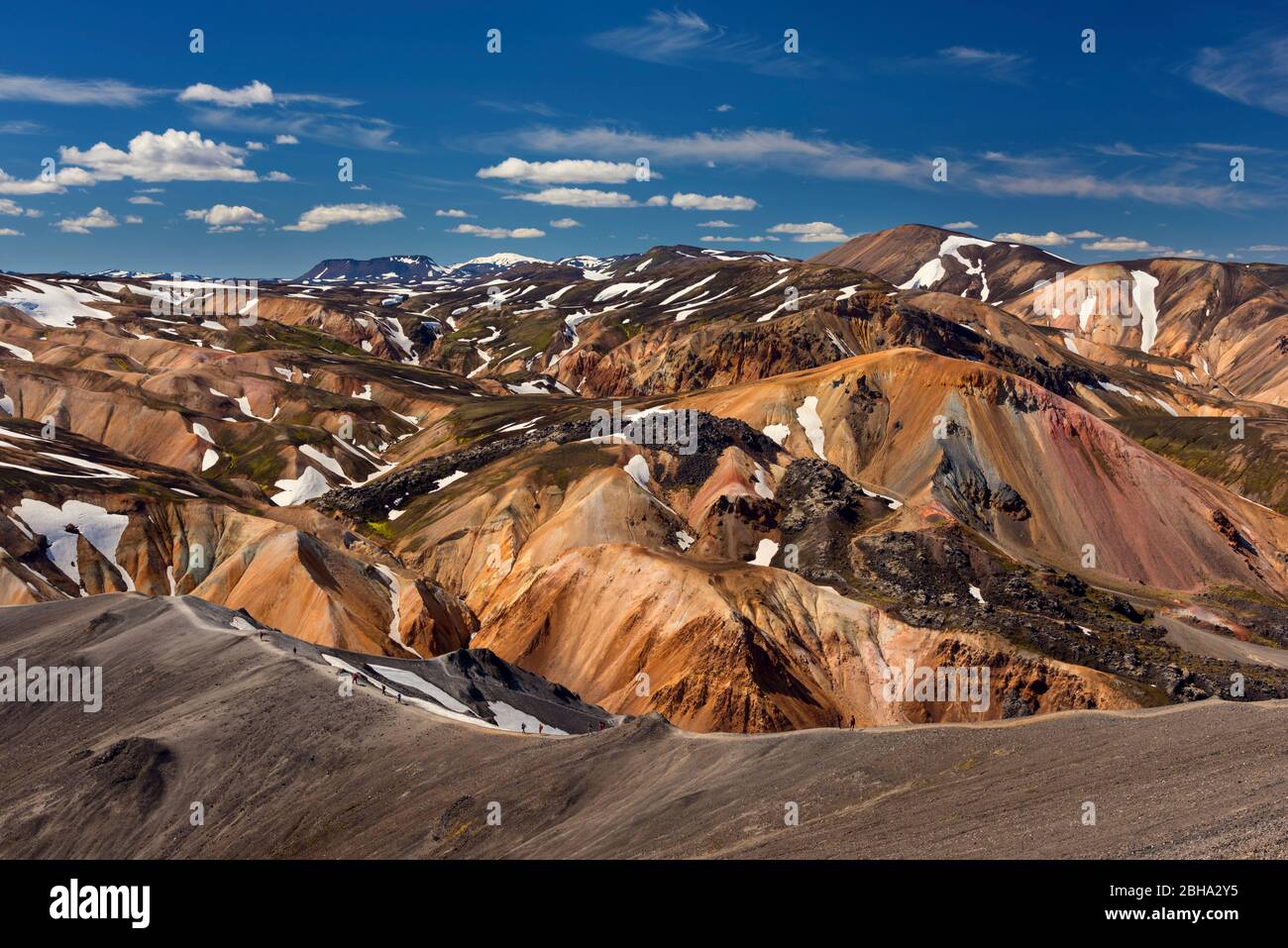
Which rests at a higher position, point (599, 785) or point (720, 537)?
point (720, 537)

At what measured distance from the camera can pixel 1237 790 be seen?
27.7 metres

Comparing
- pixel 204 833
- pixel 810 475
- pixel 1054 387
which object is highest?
pixel 1054 387

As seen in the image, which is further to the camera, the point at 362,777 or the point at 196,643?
the point at 196,643

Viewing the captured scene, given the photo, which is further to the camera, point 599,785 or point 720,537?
point 720,537

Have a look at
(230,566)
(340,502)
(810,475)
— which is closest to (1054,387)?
(810,475)

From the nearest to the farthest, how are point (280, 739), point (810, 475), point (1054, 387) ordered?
1. point (280, 739)
2. point (810, 475)
3. point (1054, 387)

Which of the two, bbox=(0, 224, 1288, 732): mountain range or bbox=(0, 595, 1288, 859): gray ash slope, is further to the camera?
bbox=(0, 224, 1288, 732): mountain range

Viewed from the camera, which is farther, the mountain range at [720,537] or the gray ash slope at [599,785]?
the mountain range at [720,537]

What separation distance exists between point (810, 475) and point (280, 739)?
175 ft
